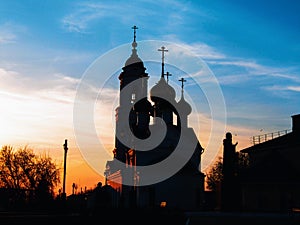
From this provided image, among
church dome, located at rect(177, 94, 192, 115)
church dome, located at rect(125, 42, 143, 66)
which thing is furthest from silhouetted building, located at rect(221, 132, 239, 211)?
church dome, located at rect(125, 42, 143, 66)

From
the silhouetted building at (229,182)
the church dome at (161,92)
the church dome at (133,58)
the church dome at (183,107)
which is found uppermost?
the church dome at (133,58)

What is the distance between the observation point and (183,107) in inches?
2411

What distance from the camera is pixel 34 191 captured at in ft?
159

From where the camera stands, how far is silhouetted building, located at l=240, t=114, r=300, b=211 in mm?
40688

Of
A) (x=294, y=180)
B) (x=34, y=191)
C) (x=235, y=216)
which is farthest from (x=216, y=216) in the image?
(x=34, y=191)

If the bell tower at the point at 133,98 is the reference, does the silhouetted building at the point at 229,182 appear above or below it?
below

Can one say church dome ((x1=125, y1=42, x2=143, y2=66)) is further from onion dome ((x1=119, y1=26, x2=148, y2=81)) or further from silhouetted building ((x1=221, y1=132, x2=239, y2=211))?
silhouetted building ((x1=221, y1=132, x2=239, y2=211))

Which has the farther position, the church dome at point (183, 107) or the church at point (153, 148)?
the church dome at point (183, 107)

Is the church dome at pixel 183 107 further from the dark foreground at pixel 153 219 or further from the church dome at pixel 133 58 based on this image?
the dark foreground at pixel 153 219

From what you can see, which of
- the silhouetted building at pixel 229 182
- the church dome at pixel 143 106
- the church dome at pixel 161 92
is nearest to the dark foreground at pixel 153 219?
the silhouetted building at pixel 229 182

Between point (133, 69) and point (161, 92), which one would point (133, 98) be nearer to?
→ point (133, 69)

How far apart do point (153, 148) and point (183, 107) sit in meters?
7.85

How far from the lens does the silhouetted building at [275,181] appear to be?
40.7m

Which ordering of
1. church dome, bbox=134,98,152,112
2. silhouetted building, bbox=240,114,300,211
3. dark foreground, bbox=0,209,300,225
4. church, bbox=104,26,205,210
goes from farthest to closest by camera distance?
church dome, bbox=134,98,152,112
church, bbox=104,26,205,210
silhouetted building, bbox=240,114,300,211
dark foreground, bbox=0,209,300,225
